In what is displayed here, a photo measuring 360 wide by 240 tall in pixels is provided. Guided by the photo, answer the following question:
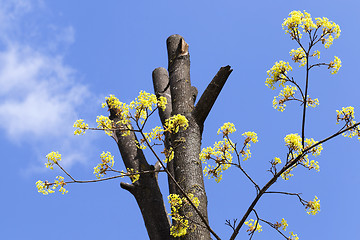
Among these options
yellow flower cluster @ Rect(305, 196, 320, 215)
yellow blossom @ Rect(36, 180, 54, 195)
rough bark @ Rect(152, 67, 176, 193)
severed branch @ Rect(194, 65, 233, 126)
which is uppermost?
rough bark @ Rect(152, 67, 176, 193)

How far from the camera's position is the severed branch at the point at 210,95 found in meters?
4.12

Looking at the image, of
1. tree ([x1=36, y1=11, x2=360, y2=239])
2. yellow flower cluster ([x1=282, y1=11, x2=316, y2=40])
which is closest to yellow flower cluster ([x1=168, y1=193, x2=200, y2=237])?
tree ([x1=36, y1=11, x2=360, y2=239])

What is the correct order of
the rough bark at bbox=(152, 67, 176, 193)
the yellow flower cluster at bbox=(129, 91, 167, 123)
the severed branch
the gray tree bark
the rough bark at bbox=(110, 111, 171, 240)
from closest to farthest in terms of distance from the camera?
the yellow flower cluster at bbox=(129, 91, 167, 123)
the gray tree bark
the rough bark at bbox=(110, 111, 171, 240)
the severed branch
the rough bark at bbox=(152, 67, 176, 193)

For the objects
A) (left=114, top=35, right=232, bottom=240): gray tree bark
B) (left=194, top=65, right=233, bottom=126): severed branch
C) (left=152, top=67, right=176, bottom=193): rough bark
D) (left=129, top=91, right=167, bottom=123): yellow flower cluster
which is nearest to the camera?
(left=129, top=91, right=167, bottom=123): yellow flower cluster

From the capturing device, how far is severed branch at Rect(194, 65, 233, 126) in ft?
13.5

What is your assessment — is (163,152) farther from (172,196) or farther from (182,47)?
(182,47)

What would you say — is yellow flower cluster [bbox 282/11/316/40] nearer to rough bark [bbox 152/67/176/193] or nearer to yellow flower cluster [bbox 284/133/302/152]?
yellow flower cluster [bbox 284/133/302/152]

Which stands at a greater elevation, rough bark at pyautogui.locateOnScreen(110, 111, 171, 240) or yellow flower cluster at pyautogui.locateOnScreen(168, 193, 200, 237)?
rough bark at pyautogui.locateOnScreen(110, 111, 171, 240)

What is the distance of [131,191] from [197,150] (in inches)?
35.4

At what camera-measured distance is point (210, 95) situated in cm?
413

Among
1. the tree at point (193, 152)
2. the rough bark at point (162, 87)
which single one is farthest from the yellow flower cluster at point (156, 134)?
the rough bark at point (162, 87)

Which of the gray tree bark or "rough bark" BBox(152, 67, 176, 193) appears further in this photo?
"rough bark" BBox(152, 67, 176, 193)

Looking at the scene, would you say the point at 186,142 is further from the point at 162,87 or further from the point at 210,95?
the point at 162,87

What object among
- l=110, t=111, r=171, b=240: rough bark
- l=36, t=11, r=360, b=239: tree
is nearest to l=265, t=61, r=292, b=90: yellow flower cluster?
l=36, t=11, r=360, b=239: tree
